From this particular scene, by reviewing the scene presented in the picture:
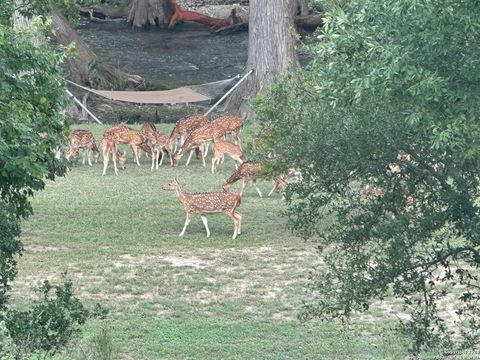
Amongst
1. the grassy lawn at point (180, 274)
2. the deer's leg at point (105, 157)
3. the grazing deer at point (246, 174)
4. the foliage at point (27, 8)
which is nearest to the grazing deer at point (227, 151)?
the grassy lawn at point (180, 274)

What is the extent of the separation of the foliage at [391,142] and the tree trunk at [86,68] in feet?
Answer: 67.7

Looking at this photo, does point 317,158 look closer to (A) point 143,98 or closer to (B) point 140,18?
(A) point 143,98

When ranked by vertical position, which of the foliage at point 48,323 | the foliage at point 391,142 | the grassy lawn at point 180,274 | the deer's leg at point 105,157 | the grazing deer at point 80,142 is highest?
the foliage at point 391,142

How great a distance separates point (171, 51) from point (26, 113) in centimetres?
3723

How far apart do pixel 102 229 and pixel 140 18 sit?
36793 millimetres

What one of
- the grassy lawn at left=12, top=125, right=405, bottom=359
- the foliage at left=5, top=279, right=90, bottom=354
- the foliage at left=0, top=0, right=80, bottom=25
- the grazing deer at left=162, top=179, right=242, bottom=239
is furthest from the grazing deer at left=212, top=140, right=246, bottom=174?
the foliage at left=5, top=279, right=90, bottom=354

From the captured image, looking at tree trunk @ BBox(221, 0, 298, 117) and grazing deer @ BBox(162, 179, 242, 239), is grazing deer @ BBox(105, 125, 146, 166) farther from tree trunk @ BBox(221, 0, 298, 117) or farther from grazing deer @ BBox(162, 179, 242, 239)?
grazing deer @ BBox(162, 179, 242, 239)

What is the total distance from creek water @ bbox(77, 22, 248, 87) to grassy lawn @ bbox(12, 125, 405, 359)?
58.0 feet

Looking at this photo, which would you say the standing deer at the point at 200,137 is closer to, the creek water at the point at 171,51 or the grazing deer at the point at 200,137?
the grazing deer at the point at 200,137

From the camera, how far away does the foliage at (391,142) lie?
29.2 feet

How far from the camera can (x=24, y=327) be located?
446 inches

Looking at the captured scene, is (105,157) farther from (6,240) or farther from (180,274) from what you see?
(6,240)

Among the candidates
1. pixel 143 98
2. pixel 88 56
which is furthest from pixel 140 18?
pixel 143 98

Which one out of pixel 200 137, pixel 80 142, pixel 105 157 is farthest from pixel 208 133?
pixel 80 142
